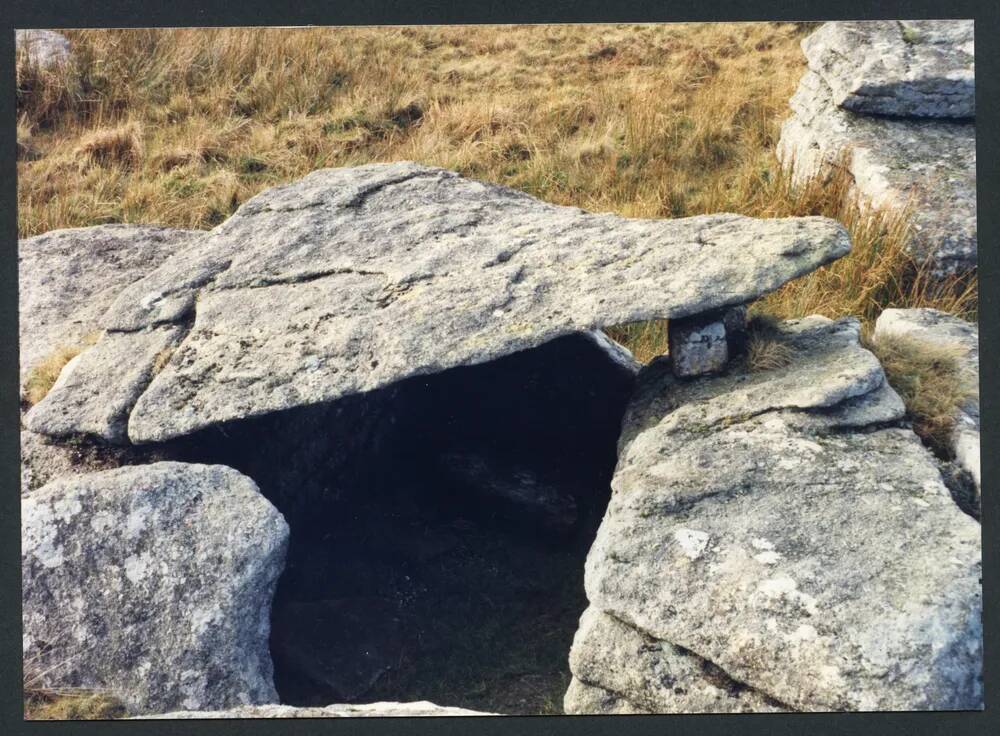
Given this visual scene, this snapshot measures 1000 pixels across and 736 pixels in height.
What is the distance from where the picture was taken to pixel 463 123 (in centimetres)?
896

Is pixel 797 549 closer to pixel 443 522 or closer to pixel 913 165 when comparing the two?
pixel 443 522

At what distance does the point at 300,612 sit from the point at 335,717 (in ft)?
3.00

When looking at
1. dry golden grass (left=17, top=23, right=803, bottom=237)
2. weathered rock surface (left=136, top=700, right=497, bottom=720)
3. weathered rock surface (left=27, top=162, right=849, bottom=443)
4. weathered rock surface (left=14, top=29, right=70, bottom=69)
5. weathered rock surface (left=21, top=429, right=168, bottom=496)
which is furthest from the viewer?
dry golden grass (left=17, top=23, right=803, bottom=237)

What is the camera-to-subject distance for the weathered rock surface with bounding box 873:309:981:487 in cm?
539

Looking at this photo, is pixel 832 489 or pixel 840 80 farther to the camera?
pixel 840 80

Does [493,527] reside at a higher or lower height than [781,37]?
lower

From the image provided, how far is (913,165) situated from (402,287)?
383 centimetres

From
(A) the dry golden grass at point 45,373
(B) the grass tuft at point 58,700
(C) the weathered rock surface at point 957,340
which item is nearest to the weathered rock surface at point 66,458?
(A) the dry golden grass at point 45,373

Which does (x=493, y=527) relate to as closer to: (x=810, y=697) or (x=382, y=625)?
(x=382, y=625)

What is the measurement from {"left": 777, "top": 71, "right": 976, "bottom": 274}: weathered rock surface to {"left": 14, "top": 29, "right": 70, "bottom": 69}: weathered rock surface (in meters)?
5.16

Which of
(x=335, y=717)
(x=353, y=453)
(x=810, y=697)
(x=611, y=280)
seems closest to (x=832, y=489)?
(x=810, y=697)

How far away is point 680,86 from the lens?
8.66m

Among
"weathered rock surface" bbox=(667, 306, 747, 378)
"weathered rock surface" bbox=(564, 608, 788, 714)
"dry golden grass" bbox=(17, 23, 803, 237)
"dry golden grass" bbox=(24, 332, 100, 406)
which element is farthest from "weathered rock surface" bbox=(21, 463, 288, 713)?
"dry golden grass" bbox=(17, 23, 803, 237)

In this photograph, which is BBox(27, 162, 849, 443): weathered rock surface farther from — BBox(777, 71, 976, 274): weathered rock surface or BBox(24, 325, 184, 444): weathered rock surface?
BBox(777, 71, 976, 274): weathered rock surface
